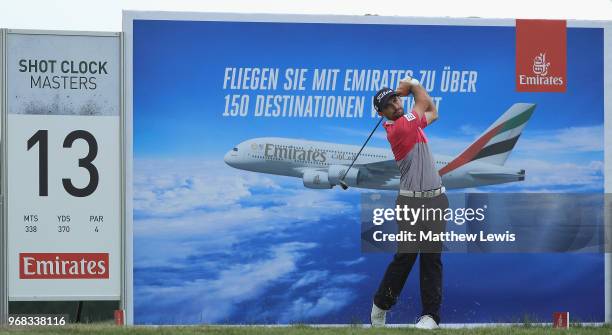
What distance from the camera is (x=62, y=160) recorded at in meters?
10.8

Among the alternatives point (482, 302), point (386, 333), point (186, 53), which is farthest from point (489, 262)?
point (186, 53)

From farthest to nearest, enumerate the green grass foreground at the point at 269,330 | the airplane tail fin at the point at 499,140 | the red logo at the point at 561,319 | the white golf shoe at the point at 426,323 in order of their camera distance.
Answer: the red logo at the point at 561,319 → the airplane tail fin at the point at 499,140 → the white golf shoe at the point at 426,323 → the green grass foreground at the point at 269,330

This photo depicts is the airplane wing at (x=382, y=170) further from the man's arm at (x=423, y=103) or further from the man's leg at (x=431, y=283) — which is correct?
the man's leg at (x=431, y=283)

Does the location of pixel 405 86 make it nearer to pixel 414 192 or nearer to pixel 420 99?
pixel 420 99

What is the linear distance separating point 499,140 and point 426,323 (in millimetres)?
1885

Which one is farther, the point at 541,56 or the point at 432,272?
the point at 541,56

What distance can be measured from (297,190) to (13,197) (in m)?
2.65

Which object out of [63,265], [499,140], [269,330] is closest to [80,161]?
[63,265]

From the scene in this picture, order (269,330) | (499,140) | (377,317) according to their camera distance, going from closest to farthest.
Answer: (269,330), (377,317), (499,140)

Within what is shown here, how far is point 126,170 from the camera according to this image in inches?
424

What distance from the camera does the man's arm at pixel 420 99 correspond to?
1078cm

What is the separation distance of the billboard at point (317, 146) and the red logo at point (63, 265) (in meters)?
0.35

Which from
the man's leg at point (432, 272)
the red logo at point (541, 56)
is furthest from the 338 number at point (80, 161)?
the red logo at point (541, 56)

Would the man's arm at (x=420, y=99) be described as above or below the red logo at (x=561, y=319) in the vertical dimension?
above
